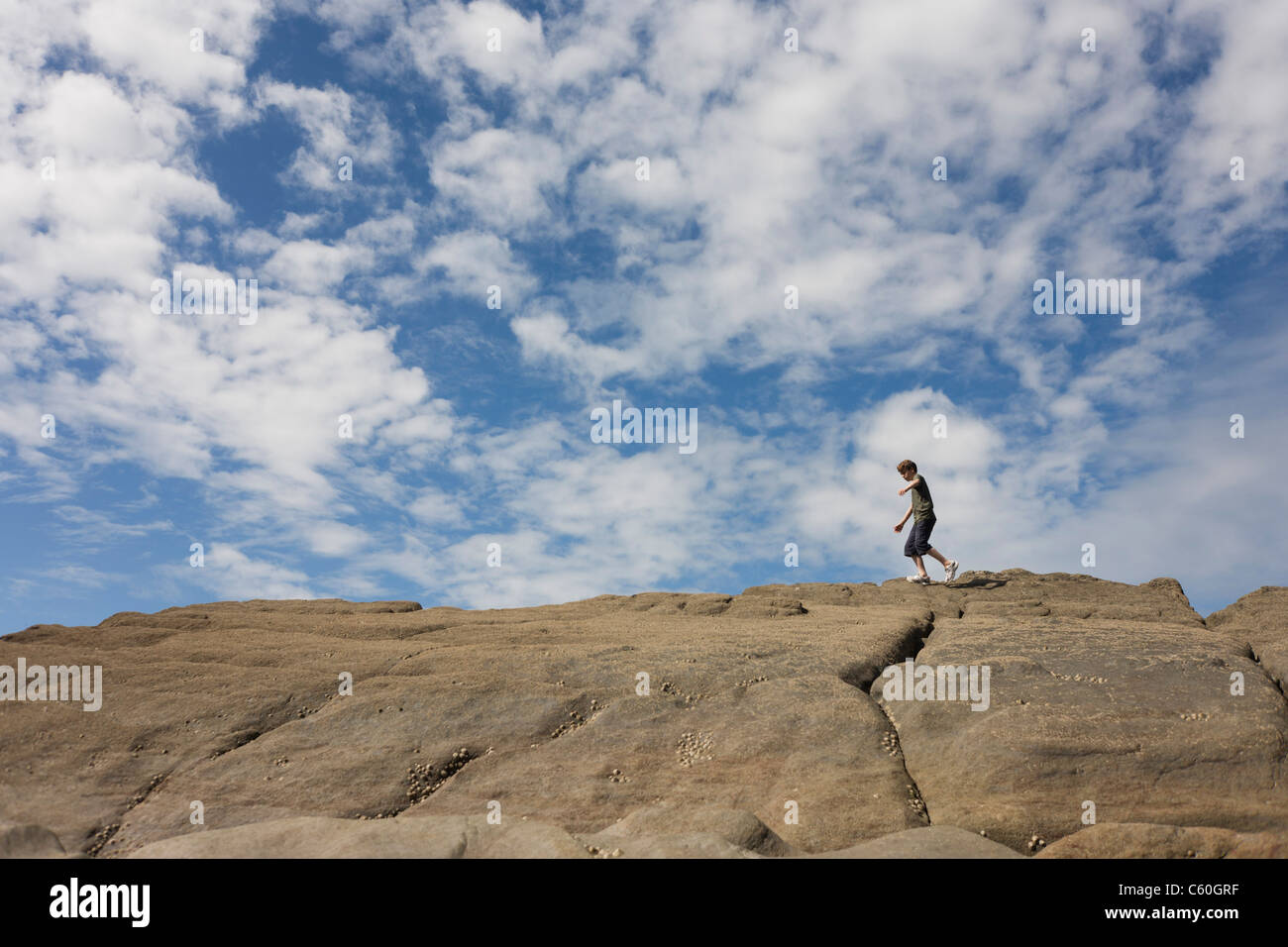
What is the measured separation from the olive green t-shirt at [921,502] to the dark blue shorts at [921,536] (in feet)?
0.38

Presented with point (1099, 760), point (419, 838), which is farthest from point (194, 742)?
point (1099, 760)

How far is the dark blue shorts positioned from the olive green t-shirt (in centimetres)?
11

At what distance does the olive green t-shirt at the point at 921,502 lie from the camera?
2066 centimetres

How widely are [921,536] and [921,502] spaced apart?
84 cm

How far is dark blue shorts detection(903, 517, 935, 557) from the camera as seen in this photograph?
67.7ft

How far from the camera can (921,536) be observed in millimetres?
20688

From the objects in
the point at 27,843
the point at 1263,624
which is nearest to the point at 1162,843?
the point at 1263,624

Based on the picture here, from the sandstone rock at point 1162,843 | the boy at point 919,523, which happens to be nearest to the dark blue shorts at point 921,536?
the boy at point 919,523

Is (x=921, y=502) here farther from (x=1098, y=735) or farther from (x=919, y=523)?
(x=1098, y=735)

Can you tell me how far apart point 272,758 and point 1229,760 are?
1192cm

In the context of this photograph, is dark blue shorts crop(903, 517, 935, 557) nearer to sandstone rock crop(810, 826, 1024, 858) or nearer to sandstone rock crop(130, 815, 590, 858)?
sandstone rock crop(810, 826, 1024, 858)

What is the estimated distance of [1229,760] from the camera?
9.93m
